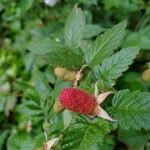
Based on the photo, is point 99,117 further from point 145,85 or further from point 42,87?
point 145,85

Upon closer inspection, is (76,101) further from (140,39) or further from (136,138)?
(140,39)

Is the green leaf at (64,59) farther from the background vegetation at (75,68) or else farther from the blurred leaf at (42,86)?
the blurred leaf at (42,86)

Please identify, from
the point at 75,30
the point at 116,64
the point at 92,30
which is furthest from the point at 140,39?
the point at 116,64

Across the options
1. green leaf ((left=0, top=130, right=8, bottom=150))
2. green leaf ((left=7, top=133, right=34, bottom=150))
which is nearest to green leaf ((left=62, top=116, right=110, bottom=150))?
green leaf ((left=7, top=133, right=34, bottom=150))

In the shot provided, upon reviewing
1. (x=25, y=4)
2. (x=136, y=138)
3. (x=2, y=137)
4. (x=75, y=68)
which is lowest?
(x=2, y=137)

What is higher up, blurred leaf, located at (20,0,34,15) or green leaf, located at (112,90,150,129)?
green leaf, located at (112,90,150,129)

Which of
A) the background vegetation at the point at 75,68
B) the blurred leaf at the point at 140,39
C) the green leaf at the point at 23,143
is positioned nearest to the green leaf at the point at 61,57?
the background vegetation at the point at 75,68

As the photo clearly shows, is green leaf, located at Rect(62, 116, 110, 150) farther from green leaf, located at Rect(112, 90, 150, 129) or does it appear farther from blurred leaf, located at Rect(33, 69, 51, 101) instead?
blurred leaf, located at Rect(33, 69, 51, 101)
